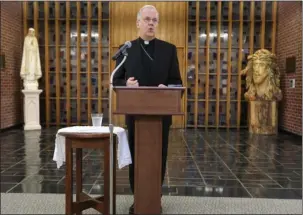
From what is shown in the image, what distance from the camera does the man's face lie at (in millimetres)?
2854

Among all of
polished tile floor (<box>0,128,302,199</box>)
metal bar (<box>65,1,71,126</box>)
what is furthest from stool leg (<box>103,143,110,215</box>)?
metal bar (<box>65,1,71,126</box>)

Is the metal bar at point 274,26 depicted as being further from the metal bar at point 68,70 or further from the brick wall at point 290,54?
the metal bar at point 68,70

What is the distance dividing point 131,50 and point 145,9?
410 millimetres

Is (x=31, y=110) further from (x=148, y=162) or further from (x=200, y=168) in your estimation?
(x=148, y=162)

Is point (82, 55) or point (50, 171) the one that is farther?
point (82, 55)

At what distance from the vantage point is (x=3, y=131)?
28.3 ft

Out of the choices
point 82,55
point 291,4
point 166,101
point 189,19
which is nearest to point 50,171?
point 166,101

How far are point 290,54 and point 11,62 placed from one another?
6634mm

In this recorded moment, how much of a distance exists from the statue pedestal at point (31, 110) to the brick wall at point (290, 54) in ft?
19.2

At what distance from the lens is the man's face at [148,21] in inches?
112

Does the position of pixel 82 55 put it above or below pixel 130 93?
above

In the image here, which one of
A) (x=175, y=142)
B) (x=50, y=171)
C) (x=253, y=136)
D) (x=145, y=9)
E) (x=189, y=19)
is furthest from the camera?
(x=189, y=19)

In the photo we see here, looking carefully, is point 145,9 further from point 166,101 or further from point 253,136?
point 253,136

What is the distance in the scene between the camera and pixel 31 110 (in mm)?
8992
